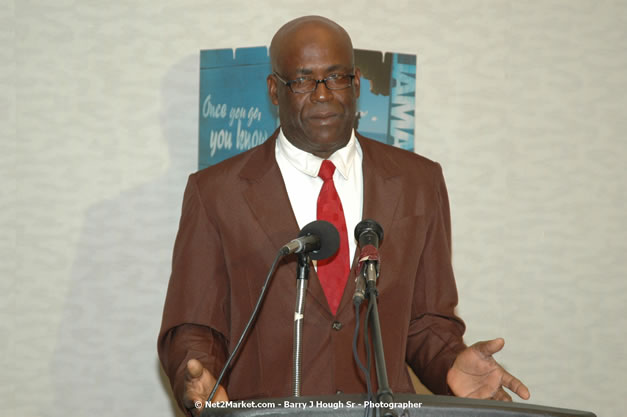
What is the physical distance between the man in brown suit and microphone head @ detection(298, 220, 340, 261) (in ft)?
1.67

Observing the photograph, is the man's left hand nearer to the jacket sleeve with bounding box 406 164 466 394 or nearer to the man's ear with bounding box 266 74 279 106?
the jacket sleeve with bounding box 406 164 466 394

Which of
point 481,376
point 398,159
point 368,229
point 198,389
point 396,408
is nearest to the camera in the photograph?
point 396,408

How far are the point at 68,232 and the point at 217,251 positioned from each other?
0.95 m

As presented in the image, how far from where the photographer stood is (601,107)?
3.08 m

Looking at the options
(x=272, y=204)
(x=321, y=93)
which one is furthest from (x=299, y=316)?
(x=321, y=93)

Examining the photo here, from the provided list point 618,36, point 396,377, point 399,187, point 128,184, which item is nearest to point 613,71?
point 618,36

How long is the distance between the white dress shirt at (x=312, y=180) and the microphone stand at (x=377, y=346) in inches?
29.6

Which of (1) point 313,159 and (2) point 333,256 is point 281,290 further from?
(1) point 313,159

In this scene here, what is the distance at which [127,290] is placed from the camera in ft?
9.21

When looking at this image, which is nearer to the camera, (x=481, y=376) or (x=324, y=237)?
(x=324, y=237)

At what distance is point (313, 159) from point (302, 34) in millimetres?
369

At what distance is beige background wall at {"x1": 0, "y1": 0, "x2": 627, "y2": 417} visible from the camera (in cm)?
276

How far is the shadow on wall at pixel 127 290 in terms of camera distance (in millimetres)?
2787

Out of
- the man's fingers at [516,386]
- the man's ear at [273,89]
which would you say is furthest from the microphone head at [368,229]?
the man's ear at [273,89]
